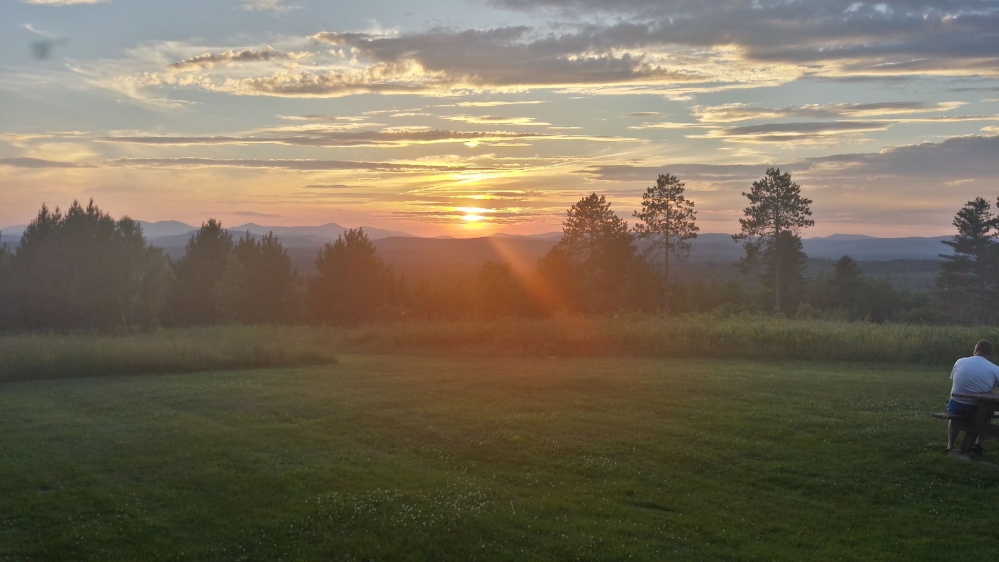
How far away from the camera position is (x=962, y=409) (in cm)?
1095

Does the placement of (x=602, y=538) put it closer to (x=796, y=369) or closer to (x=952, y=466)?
(x=952, y=466)

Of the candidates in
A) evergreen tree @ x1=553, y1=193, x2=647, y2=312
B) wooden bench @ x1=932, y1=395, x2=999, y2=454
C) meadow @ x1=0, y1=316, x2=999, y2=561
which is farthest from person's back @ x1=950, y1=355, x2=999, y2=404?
evergreen tree @ x1=553, y1=193, x2=647, y2=312

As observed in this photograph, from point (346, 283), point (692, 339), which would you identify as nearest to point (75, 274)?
point (346, 283)

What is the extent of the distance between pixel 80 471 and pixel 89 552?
2889 millimetres

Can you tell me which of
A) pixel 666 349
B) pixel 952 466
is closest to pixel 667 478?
pixel 952 466

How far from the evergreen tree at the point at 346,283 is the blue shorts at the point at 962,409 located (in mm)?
46545

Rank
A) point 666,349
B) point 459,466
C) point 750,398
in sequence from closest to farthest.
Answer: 1. point 459,466
2. point 750,398
3. point 666,349

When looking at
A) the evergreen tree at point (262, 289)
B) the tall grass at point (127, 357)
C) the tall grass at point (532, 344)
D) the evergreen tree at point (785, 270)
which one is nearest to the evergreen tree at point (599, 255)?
the evergreen tree at point (785, 270)

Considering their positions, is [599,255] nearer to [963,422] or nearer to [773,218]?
[773,218]

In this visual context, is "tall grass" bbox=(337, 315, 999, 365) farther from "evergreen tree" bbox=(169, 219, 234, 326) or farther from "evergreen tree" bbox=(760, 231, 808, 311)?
"evergreen tree" bbox=(169, 219, 234, 326)

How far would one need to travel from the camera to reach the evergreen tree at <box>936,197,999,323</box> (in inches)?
2354

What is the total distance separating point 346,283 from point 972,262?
52.0 m

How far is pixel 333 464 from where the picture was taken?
10586 millimetres

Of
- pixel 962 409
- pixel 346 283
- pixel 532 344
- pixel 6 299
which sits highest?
pixel 346 283
